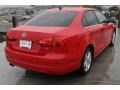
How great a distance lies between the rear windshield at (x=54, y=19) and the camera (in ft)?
16.1

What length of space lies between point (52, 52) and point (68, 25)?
797 mm

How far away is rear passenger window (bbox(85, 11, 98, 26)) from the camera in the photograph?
5445 millimetres

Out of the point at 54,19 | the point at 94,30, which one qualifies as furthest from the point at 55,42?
the point at 94,30

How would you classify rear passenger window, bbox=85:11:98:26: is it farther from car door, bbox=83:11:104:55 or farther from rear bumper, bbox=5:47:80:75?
rear bumper, bbox=5:47:80:75

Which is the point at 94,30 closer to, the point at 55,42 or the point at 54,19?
the point at 54,19

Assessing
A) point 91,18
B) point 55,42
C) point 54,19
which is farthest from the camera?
point 91,18

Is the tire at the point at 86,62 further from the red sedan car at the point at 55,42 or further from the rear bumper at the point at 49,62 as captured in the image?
the rear bumper at the point at 49,62

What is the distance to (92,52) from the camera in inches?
214

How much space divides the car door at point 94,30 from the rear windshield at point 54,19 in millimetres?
441

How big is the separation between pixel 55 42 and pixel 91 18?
1845mm

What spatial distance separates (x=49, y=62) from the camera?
13.9ft

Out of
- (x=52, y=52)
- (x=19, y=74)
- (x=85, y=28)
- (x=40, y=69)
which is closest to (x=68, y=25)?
(x=85, y=28)

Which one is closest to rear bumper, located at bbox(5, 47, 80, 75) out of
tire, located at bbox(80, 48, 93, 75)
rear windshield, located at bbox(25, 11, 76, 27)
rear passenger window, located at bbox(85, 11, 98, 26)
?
tire, located at bbox(80, 48, 93, 75)

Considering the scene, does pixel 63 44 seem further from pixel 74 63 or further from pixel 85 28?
pixel 85 28
